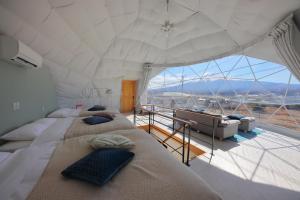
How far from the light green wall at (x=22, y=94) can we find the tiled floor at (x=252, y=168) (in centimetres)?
302

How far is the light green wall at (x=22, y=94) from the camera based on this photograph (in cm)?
181

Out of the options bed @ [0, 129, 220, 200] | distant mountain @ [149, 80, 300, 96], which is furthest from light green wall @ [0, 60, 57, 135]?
distant mountain @ [149, 80, 300, 96]

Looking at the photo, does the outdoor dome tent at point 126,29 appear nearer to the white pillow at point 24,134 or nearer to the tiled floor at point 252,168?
the white pillow at point 24,134

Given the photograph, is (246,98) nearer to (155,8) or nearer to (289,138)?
(289,138)

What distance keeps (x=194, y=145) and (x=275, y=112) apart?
4.26m

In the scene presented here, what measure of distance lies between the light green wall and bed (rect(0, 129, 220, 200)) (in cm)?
104

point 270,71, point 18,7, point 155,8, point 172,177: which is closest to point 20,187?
point 172,177

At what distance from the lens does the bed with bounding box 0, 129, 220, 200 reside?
2.71 feet

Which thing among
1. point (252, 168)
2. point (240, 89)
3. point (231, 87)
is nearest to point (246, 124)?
point (252, 168)

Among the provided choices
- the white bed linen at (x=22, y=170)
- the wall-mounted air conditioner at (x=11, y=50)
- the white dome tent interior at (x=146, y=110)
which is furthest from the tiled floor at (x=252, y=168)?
the wall-mounted air conditioner at (x=11, y=50)

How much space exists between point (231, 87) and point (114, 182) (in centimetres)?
714

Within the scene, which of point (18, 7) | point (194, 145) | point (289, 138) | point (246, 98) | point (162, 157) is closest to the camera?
point (162, 157)

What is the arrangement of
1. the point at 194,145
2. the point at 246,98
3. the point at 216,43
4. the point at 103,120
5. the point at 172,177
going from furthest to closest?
the point at 246,98 → the point at 216,43 → the point at 194,145 → the point at 103,120 → the point at 172,177

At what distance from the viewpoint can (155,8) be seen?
9.91ft
